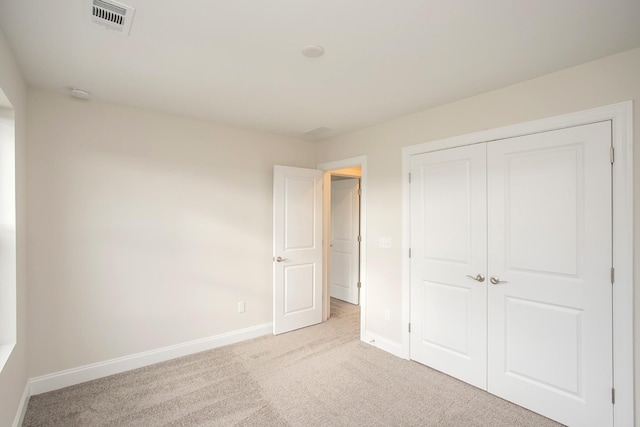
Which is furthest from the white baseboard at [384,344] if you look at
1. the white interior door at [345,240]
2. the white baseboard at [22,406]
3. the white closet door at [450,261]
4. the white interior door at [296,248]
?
the white baseboard at [22,406]

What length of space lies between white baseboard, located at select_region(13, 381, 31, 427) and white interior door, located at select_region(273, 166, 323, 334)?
2164 mm

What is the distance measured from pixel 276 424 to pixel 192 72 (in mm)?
2553

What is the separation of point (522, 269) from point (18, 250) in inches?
145

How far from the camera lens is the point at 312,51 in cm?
185

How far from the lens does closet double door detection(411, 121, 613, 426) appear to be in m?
1.96

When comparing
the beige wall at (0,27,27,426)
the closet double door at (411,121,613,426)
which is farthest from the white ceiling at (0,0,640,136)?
the closet double door at (411,121,613,426)

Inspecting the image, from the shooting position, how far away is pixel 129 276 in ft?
9.21

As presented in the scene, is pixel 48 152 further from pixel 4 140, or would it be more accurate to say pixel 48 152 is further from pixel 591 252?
pixel 591 252

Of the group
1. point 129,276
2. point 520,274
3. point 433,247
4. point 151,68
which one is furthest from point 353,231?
point 151,68

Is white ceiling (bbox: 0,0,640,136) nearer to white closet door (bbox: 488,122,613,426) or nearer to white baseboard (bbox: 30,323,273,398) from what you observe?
white closet door (bbox: 488,122,613,426)

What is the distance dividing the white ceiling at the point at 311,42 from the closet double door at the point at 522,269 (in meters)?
0.61

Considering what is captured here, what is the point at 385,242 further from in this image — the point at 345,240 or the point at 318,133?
the point at 345,240

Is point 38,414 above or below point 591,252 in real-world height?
below

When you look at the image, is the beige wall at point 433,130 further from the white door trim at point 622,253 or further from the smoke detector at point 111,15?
the smoke detector at point 111,15
